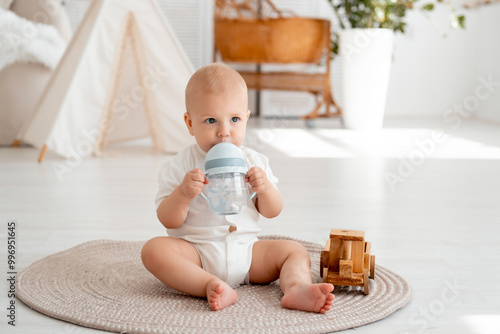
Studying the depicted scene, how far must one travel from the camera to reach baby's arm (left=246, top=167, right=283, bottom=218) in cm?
104

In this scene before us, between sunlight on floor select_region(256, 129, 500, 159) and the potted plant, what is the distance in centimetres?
14

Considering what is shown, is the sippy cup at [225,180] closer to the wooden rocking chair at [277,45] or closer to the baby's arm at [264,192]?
the baby's arm at [264,192]

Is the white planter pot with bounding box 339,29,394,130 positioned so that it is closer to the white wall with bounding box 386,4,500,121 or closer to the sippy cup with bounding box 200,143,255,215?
the white wall with bounding box 386,4,500,121

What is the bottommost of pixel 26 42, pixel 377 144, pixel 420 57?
pixel 377 144

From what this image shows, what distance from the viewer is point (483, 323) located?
3.21 feet

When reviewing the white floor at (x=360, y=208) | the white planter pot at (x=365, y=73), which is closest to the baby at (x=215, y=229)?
the white floor at (x=360, y=208)

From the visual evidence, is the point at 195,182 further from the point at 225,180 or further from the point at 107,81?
the point at 107,81

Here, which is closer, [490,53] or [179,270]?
[179,270]

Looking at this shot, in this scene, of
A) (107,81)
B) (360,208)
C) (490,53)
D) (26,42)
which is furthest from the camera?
(490,53)

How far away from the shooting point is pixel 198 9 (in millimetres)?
4539

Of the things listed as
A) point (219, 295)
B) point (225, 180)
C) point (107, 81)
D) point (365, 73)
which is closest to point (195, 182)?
point (225, 180)

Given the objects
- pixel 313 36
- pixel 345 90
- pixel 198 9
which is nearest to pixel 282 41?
pixel 313 36

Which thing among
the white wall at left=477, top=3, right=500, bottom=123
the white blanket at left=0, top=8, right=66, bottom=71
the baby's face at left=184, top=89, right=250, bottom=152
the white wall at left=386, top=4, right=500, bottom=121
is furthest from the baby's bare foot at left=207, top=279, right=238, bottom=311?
the white wall at left=386, top=4, right=500, bottom=121

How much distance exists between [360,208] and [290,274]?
80 cm
